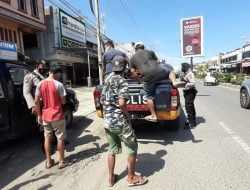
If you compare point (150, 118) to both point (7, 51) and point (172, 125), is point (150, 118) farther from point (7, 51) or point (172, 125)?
point (7, 51)

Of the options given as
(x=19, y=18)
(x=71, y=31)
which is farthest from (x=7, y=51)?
(x=71, y=31)

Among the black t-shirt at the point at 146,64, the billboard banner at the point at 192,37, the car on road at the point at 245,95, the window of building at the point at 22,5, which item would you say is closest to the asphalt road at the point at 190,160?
the black t-shirt at the point at 146,64

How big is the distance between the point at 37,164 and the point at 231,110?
731cm

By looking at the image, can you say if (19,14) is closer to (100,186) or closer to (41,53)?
(41,53)

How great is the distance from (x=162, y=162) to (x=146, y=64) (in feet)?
7.00

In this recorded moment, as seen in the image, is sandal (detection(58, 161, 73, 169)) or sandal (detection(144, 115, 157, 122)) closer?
sandal (detection(58, 161, 73, 169))

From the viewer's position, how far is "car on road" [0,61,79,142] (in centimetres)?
512

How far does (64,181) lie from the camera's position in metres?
4.00

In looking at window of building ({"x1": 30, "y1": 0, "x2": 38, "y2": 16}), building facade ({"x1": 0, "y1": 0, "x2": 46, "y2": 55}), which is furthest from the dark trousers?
window of building ({"x1": 30, "y1": 0, "x2": 38, "y2": 16})

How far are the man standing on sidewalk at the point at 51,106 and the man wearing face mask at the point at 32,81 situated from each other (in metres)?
0.63

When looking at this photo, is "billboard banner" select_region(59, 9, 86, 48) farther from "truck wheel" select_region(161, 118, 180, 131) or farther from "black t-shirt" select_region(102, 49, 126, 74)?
"truck wheel" select_region(161, 118, 180, 131)

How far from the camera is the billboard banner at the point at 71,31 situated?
80.0 feet

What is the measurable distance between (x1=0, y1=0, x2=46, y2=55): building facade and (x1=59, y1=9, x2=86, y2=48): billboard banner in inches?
122

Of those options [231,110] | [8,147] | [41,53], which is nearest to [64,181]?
[8,147]
